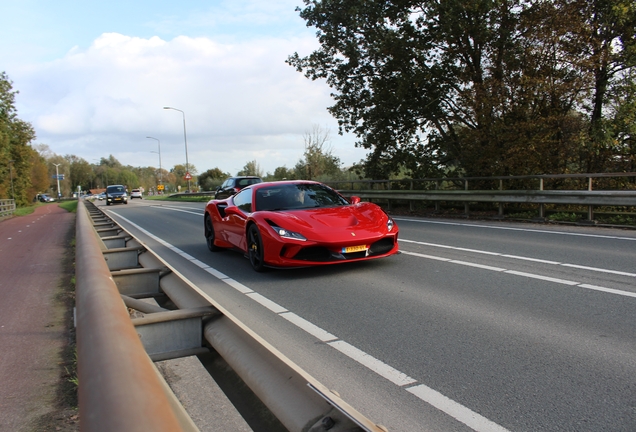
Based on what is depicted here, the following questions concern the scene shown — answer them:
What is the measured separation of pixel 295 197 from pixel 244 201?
0.99m

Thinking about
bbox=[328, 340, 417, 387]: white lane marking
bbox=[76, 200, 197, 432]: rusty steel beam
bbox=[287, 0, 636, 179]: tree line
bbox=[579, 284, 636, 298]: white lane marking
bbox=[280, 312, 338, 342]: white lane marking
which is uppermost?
bbox=[287, 0, 636, 179]: tree line

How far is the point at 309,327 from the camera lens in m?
4.86

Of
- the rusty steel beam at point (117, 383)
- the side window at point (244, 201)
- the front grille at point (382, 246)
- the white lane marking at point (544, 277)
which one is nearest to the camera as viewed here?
the rusty steel beam at point (117, 383)

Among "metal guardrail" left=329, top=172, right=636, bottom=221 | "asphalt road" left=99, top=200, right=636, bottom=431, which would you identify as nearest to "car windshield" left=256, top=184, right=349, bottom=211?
"asphalt road" left=99, top=200, right=636, bottom=431

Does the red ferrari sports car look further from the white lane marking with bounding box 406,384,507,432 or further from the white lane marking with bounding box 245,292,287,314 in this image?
the white lane marking with bounding box 406,384,507,432

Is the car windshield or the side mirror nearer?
the car windshield

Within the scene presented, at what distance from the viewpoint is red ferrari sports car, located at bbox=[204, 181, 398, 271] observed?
699 cm

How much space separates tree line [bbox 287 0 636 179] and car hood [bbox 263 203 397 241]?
982cm

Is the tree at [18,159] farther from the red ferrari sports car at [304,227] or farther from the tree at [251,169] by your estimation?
the red ferrari sports car at [304,227]

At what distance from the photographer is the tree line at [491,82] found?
15195mm

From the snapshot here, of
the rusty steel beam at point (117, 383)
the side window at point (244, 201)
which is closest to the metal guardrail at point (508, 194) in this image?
the side window at point (244, 201)

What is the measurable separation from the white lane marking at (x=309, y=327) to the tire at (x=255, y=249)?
7.31 feet

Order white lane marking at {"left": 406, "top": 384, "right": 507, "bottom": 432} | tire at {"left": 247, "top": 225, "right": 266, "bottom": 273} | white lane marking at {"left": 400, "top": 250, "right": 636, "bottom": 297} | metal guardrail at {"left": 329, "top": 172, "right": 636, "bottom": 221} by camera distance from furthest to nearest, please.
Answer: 1. metal guardrail at {"left": 329, "top": 172, "right": 636, "bottom": 221}
2. tire at {"left": 247, "top": 225, "right": 266, "bottom": 273}
3. white lane marking at {"left": 400, "top": 250, "right": 636, "bottom": 297}
4. white lane marking at {"left": 406, "top": 384, "right": 507, "bottom": 432}

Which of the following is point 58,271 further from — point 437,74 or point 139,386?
point 437,74
